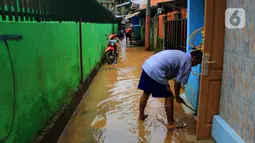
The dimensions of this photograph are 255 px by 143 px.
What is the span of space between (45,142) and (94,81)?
460cm

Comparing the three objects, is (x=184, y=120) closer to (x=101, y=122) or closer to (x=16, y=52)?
(x=101, y=122)

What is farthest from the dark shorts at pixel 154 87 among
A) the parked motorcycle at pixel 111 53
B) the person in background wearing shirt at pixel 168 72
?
the parked motorcycle at pixel 111 53

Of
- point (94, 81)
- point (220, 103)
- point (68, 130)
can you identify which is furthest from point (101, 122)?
point (94, 81)

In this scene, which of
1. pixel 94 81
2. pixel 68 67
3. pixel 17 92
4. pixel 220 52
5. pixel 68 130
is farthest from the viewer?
pixel 94 81

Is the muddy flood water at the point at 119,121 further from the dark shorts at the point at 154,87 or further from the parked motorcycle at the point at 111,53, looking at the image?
the parked motorcycle at the point at 111,53

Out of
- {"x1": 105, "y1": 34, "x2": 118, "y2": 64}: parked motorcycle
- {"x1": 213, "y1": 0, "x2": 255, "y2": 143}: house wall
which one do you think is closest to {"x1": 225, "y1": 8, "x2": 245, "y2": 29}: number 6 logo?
{"x1": 213, "y1": 0, "x2": 255, "y2": 143}: house wall

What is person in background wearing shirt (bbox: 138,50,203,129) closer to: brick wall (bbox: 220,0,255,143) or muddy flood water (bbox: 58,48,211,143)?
muddy flood water (bbox: 58,48,211,143)

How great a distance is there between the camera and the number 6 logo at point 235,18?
3050mm

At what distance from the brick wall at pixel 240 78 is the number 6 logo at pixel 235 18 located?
0.19 feet

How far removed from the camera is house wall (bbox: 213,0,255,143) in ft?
9.15

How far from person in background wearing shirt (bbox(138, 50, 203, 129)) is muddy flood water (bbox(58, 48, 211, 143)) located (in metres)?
0.33

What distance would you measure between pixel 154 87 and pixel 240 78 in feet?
4.94

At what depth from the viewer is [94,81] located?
25.9 feet

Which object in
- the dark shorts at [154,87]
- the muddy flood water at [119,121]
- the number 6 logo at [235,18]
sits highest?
the number 6 logo at [235,18]
